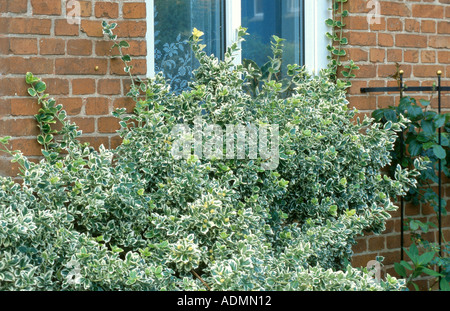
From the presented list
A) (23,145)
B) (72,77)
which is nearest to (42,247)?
(23,145)

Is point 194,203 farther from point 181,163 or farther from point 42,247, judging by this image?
point 42,247

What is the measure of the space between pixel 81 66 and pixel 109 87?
0.60ft

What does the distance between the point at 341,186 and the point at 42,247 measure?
169 centimetres

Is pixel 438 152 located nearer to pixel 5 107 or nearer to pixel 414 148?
pixel 414 148

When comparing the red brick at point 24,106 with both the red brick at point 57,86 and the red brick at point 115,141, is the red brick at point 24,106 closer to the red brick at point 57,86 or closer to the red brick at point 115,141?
the red brick at point 57,86

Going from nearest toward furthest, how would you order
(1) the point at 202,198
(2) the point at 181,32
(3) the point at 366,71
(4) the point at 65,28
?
1. (1) the point at 202,198
2. (4) the point at 65,28
3. (2) the point at 181,32
4. (3) the point at 366,71

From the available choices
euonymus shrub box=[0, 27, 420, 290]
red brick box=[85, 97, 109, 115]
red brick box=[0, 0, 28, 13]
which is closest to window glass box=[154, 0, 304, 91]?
euonymus shrub box=[0, 27, 420, 290]

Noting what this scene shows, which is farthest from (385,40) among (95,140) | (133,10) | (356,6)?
(95,140)

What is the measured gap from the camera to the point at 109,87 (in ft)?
10.9

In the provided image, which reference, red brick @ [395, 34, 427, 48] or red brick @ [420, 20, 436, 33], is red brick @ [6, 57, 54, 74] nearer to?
red brick @ [395, 34, 427, 48]

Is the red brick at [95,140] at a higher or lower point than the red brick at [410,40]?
lower

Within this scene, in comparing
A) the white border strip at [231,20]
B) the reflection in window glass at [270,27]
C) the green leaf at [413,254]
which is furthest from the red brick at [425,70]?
the white border strip at [231,20]

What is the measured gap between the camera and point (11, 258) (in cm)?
257

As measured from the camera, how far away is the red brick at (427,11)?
430 cm
